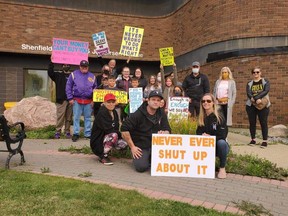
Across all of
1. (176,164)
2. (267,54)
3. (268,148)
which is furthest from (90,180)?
(267,54)

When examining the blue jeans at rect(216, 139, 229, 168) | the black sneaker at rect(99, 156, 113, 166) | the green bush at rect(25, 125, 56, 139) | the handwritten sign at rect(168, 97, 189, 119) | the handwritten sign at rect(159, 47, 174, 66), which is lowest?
the black sneaker at rect(99, 156, 113, 166)

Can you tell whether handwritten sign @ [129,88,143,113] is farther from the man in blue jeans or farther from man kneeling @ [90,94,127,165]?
man kneeling @ [90,94,127,165]

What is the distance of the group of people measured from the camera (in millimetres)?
5387

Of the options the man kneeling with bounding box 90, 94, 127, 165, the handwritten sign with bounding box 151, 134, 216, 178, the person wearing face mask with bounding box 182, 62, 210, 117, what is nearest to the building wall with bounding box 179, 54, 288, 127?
the person wearing face mask with bounding box 182, 62, 210, 117

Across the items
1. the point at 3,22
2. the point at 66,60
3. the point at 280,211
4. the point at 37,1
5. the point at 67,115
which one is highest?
the point at 37,1

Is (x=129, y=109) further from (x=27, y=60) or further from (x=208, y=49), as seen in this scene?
(x=27, y=60)

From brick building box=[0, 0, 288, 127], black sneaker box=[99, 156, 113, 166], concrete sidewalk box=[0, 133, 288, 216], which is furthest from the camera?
brick building box=[0, 0, 288, 127]

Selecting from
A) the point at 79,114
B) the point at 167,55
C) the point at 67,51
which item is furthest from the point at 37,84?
the point at 79,114

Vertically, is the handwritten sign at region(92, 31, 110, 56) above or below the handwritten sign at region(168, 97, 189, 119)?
above

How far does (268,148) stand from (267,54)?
4876 millimetres

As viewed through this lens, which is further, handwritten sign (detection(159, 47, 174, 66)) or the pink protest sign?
handwritten sign (detection(159, 47, 174, 66))

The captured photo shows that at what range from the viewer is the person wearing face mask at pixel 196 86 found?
27.0ft

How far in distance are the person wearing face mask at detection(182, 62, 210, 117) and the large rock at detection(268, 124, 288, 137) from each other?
3224mm

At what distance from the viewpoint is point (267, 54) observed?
11414mm
